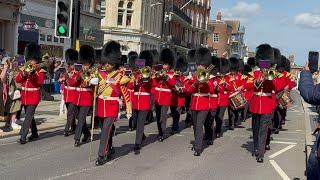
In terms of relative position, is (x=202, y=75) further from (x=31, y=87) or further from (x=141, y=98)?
(x=31, y=87)

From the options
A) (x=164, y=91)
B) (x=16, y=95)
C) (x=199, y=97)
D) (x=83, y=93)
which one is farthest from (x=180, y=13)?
(x=199, y=97)

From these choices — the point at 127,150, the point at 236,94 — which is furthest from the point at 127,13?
the point at 127,150

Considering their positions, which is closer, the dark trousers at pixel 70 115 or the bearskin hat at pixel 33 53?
the bearskin hat at pixel 33 53

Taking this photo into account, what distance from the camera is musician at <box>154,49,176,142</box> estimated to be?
1253 centimetres

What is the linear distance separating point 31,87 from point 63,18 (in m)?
3.08

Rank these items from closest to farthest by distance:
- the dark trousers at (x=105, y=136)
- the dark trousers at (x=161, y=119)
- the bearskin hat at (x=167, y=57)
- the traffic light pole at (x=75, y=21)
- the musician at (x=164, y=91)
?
the dark trousers at (x=105, y=136) < the musician at (x=164, y=91) < the dark trousers at (x=161, y=119) < the bearskin hat at (x=167, y=57) < the traffic light pole at (x=75, y=21)

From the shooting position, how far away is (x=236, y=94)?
13984 millimetres

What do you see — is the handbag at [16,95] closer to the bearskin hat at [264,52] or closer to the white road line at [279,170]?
the bearskin hat at [264,52]

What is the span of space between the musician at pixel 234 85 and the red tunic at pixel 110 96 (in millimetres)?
5053

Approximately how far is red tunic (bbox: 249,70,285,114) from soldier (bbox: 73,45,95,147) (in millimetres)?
3185

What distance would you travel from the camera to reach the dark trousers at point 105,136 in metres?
9.19

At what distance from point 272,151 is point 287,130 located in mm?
4516

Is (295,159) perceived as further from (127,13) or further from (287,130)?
(127,13)

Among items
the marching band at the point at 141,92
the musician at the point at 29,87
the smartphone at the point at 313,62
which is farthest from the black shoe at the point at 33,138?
the smartphone at the point at 313,62
